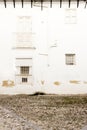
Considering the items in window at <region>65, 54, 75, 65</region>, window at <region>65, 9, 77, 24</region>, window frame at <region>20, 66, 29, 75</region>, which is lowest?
window frame at <region>20, 66, 29, 75</region>

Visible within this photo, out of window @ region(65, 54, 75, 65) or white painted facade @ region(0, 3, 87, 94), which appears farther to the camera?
window @ region(65, 54, 75, 65)

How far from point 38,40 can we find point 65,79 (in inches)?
134

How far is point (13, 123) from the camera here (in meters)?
13.3

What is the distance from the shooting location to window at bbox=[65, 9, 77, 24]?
26844mm

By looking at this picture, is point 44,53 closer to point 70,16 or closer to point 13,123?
point 70,16

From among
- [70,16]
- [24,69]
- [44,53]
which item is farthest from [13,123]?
[70,16]

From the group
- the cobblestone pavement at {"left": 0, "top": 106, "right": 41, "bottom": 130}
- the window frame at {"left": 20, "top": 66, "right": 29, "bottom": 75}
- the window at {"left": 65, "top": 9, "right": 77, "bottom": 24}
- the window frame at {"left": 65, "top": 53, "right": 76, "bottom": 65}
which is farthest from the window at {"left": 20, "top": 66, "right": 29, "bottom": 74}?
the cobblestone pavement at {"left": 0, "top": 106, "right": 41, "bottom": 130}

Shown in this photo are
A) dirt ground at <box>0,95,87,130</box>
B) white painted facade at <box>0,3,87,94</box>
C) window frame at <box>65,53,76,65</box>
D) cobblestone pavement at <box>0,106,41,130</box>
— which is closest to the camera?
cobblestone pavement at <box>0,106,41,130</box>

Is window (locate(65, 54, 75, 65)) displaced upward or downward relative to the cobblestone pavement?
upward

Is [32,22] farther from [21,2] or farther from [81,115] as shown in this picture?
[81,115]

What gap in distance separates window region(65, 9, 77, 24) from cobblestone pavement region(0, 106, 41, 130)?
500 inches

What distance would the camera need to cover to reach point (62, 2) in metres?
27.1

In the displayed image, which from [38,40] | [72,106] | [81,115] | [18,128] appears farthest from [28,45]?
[18,128]

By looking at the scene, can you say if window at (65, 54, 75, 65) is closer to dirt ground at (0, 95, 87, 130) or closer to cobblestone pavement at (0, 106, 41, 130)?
dirt ground at (0, 95, 87, 130)
